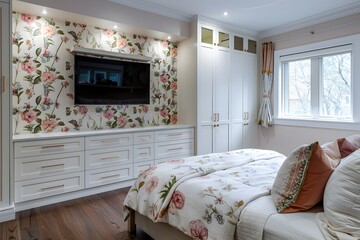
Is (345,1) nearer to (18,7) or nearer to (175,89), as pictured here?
(175,89)

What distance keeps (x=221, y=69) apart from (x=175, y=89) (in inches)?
34.9

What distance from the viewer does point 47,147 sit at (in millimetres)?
2818

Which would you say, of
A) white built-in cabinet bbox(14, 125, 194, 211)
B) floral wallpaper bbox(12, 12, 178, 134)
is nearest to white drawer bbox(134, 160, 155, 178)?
white built-in cabinet bbox(14, 125, 194, 211)

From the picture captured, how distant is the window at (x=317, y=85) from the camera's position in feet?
12.3

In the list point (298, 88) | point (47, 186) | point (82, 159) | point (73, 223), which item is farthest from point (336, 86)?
point (47, 186)

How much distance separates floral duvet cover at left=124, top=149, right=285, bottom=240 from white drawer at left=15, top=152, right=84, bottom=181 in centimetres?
121

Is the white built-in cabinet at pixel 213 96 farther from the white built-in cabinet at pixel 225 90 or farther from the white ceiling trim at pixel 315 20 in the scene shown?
the white ceiling trim at pixel 315 20

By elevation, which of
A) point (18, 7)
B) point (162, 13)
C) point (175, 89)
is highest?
point (162, 13)

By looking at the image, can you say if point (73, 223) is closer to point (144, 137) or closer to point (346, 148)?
point (144, 137)

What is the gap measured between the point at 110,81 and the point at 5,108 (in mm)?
1411

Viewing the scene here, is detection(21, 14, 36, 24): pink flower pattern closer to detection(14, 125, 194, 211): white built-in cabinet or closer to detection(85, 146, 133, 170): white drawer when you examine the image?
detection(14, 125, 194, 211): white built-in cabinet

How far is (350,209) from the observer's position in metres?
1.10

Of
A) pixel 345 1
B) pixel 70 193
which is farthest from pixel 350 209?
pixel 345 1

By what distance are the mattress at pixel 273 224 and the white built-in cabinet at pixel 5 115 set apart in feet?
7.81
